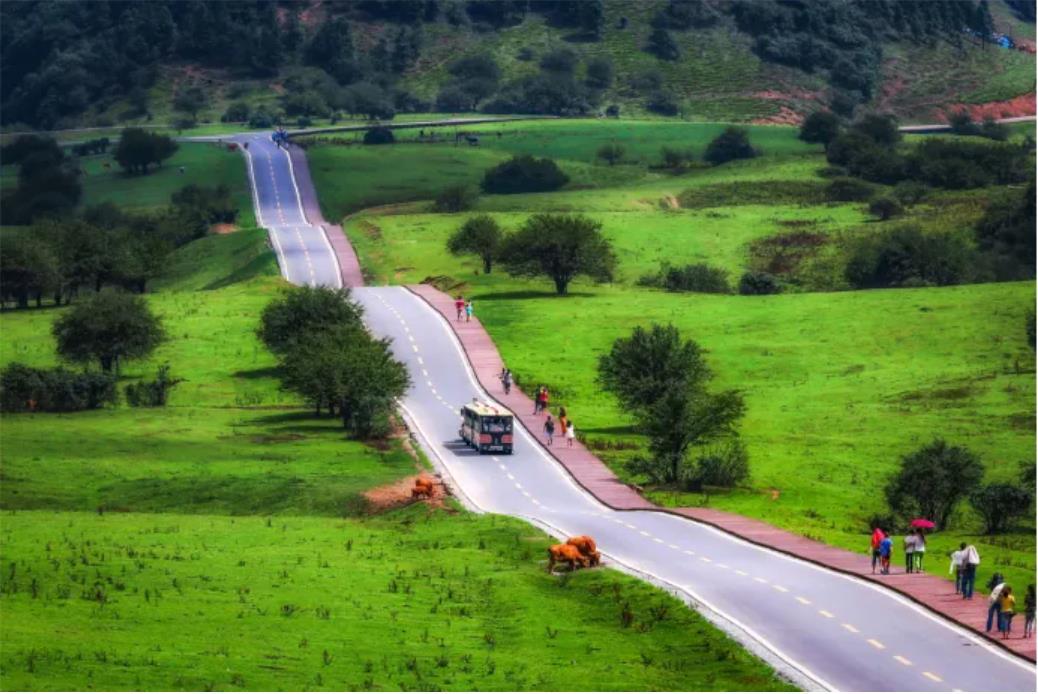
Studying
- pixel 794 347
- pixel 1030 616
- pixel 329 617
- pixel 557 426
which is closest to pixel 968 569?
pixel 1030 616

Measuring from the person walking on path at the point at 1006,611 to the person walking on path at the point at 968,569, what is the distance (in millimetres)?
2844

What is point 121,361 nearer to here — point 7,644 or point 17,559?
point 17,559

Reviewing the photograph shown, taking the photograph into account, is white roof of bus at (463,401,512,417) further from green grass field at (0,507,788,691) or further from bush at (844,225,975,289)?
bush at (844,225,975,289)

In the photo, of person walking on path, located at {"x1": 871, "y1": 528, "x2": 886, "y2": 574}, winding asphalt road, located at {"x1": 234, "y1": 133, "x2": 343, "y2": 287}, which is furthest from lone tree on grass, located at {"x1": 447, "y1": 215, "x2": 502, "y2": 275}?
person walking on path, located at {"x1": 871, "y1": 528, "x2": 886, "y2": 574}

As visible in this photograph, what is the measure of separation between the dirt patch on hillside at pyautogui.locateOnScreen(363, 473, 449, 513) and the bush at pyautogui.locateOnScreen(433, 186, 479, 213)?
94.5 metres

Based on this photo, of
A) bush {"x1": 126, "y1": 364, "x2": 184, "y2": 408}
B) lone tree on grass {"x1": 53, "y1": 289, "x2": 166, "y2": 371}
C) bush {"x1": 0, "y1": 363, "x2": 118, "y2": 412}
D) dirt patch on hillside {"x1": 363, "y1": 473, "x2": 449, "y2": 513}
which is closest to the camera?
dirt patch on hillside {"x1": 363, "y1": 473, "x2": 449, "y2": 513}

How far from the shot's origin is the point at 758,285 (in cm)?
13075

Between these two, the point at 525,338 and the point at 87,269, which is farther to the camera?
the point at 87,269

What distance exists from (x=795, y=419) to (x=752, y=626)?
141 feet

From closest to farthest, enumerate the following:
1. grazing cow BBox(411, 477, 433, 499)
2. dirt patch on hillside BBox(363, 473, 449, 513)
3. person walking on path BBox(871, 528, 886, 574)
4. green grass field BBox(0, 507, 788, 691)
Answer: green grass field BBox(0, 507, 788, 691) → person walking on path BBox(871, 528, 886, 574) → dirt patch on hillside BBox(363, 473, 449, 513) → grazing cow BBox(411, 477, 433, 499)

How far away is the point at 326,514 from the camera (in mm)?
66188

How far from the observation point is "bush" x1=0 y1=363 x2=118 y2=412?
8619 centimetres

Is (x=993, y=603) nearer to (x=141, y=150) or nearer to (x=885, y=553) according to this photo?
(x=885, y=553)

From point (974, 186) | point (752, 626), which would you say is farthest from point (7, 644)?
point (974, 186)
